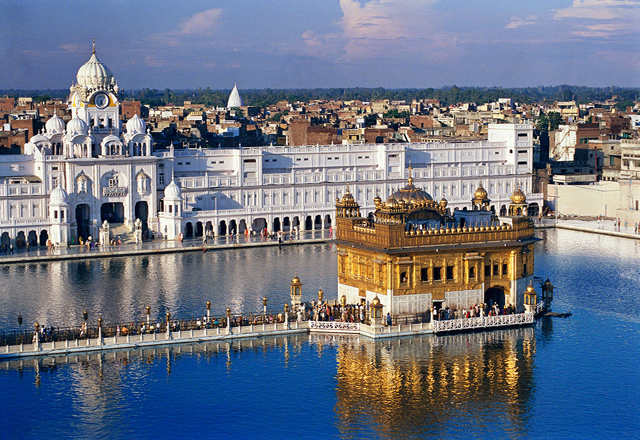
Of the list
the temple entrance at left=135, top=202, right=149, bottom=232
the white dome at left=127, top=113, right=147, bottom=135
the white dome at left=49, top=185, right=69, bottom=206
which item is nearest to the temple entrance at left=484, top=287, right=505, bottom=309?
the white dome at left=49, top=185, right=69, bottom=206

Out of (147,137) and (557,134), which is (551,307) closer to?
(147,137)

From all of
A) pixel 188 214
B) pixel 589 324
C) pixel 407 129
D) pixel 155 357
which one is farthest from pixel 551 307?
pixel 407 129

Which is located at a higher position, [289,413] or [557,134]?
[557,134]

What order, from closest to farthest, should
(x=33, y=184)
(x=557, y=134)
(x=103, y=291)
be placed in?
1. (x=103, y=291)
2. (x=33, y=184)
3. (x=557, y=134)

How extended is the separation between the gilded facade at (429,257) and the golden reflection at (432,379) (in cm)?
196

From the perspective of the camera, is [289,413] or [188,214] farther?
[188,214]

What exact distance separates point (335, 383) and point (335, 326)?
6372 mm

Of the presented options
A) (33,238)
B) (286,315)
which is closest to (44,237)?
(33,238)

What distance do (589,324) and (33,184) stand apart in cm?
3597

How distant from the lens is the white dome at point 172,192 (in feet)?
231

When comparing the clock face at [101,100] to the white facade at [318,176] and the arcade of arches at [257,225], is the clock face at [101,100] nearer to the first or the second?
the white facade at [318,176]

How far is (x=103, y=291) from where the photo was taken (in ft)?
174

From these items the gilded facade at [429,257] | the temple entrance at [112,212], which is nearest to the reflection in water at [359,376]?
the gilded facade at [429,257]

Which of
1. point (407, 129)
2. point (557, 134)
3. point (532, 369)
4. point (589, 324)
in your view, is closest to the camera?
point (532, 369)
